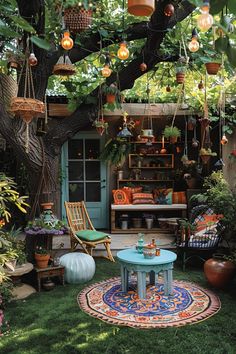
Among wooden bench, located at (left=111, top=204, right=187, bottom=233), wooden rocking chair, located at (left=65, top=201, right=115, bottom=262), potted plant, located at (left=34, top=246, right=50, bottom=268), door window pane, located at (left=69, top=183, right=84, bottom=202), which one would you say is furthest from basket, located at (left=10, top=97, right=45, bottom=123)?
door window pane, located at (left=69, top=183, right=84, bottom=202)

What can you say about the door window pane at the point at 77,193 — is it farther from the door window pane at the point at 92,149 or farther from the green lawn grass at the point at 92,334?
the green lawn grass at the point at 92,334

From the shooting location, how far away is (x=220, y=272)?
4.74 m

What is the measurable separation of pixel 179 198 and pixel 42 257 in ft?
13.8

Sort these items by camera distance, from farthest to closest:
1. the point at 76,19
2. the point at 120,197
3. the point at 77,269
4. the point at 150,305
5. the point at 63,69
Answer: the point at 120,197 < the point at 77,269 < the point at 150,305 < the point at 63,69 < the point at 76,19

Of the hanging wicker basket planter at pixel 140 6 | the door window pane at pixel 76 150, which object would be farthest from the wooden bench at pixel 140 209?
the hanging wicker basket planter at pixel 140 6

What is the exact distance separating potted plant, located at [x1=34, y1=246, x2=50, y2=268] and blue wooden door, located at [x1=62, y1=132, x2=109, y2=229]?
3460mm

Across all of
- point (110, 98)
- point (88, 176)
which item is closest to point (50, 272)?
point (110, 98)

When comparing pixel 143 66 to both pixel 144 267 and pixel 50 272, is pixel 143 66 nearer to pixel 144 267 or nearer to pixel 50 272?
pixel 144 267

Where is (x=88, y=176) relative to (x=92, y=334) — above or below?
above

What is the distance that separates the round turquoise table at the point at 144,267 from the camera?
4344 millimetres

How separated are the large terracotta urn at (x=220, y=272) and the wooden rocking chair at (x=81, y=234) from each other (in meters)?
1.89

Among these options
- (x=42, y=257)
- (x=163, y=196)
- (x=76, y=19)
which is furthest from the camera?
(x=163, y=196)

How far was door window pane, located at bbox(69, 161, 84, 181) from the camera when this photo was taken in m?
8.50

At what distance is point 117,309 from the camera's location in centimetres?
418
